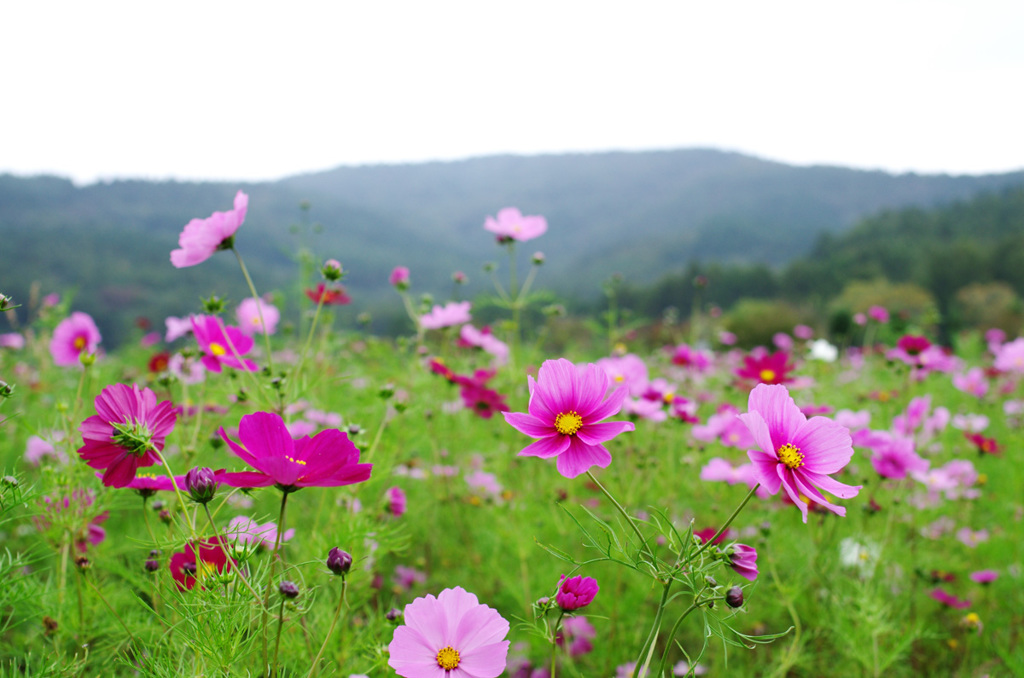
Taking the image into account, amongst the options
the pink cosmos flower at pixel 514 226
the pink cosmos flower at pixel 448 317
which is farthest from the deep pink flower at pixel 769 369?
the pink cosmos flower at pixel 448 317

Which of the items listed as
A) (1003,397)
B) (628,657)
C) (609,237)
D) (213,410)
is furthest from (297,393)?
(609,237)

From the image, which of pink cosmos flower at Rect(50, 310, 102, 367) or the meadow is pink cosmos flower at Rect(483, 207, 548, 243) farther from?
pink cosmos flower at Rect(50, 310, 102, 367)

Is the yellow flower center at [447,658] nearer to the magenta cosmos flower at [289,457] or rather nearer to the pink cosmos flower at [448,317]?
the magenta cosmos flower at [289,457]

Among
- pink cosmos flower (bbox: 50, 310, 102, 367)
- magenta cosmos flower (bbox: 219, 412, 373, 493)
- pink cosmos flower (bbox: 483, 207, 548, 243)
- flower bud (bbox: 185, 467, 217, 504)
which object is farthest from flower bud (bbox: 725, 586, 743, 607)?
pink cosmos flower (bbox: 50, 310, 102, 367)

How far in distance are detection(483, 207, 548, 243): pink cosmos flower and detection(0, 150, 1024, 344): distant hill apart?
1029 millimetres

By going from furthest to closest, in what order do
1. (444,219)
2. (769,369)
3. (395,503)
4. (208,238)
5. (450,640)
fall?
(444,219) < (769,369) < (395,503) < (208,238) < (450,640)

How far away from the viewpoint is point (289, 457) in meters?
0.63

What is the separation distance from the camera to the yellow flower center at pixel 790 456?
63cm

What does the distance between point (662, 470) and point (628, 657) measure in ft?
1.98

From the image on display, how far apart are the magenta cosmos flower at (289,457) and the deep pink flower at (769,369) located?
1.25 metres

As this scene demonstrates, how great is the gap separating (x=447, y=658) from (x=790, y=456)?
1.44 ft

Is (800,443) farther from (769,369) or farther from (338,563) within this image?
(769,369)

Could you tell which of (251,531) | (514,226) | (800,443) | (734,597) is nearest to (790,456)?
(800,443)

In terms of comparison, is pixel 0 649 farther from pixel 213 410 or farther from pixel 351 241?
pixel 351 241
